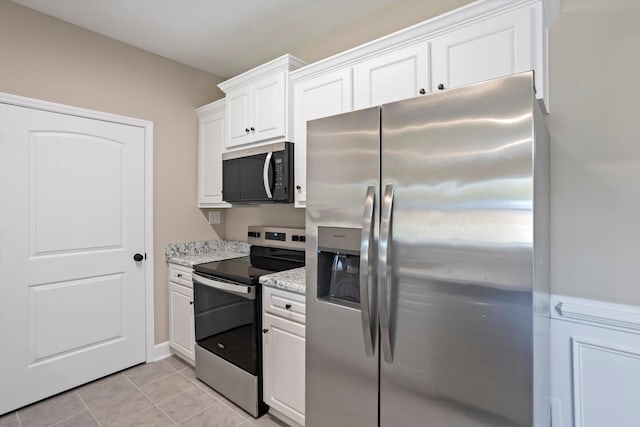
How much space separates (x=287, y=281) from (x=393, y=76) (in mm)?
1309

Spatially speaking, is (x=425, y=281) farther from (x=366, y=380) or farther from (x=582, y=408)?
(x=582, y=408)

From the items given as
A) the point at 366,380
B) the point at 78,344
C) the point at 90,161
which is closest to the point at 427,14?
the point at 366,380

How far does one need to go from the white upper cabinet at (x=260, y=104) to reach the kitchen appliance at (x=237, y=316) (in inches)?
30.9

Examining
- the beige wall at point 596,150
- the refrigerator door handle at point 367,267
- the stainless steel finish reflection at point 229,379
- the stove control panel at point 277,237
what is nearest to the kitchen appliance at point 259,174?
the stove control panel at point 277,237

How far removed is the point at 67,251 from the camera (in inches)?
95.6

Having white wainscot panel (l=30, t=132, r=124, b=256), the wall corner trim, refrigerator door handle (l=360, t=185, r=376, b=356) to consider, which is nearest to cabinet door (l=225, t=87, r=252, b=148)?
white wainscot panel (l=30, t=132, r=124, b=256)

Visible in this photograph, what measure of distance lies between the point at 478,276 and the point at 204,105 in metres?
3.04

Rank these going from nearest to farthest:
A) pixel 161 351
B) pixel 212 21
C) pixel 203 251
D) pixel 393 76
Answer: pixel 393 76 → pixel 212 21 → pixel 161 351 → pixel 203 251

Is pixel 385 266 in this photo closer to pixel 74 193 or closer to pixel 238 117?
pixel 238 117

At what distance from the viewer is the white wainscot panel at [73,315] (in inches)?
90.4

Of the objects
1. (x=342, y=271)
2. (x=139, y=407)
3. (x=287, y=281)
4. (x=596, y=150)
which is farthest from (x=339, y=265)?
(x=139, y=407)

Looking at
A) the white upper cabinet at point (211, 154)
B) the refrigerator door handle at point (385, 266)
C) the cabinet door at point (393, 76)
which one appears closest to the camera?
the refrigerator door handle at point (385, 266)

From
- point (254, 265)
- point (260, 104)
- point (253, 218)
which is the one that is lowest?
point (254, 265)

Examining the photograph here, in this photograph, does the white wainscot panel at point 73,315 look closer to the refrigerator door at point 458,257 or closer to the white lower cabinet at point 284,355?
the white lower cabinet at point 284,355
